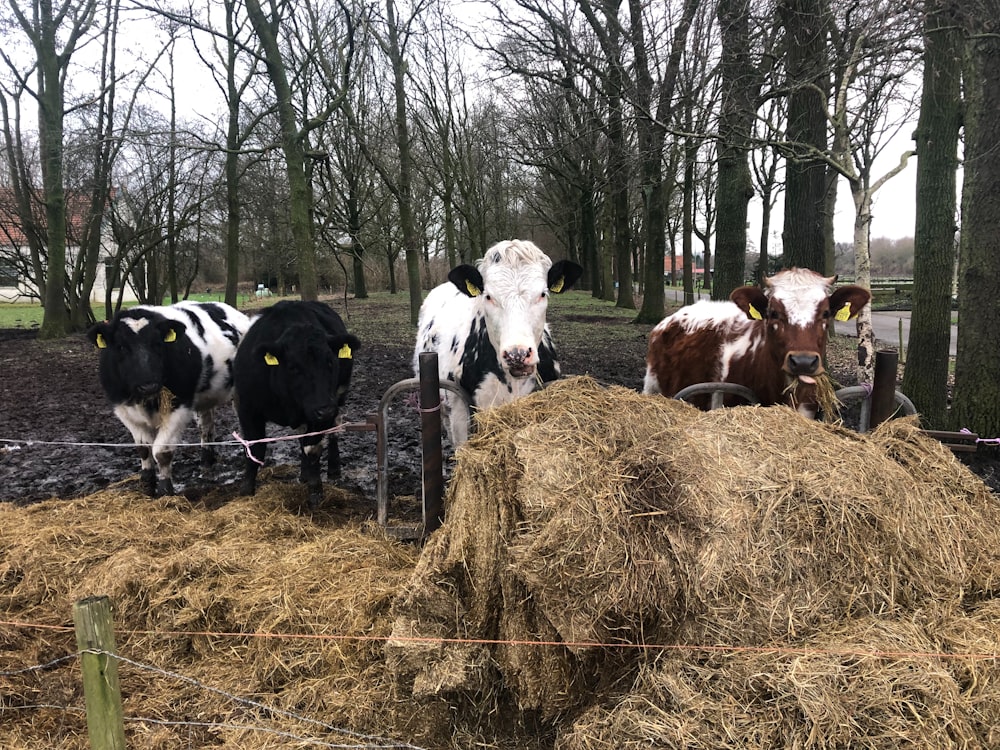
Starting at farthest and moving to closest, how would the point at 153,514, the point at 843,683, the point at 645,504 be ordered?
the point at 153,514, the point at 645,504, the point at 843,683

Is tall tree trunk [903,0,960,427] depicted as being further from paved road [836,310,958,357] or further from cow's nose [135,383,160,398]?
paved road [836,310,958,357]

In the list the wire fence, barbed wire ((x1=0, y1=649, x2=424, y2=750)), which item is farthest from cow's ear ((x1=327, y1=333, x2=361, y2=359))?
barbed wire ((x1=0, y1=649, x2=424, y2=750))

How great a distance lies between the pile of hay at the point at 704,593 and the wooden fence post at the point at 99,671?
1.06m

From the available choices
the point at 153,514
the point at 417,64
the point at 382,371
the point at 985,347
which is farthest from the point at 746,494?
the point at 417,64

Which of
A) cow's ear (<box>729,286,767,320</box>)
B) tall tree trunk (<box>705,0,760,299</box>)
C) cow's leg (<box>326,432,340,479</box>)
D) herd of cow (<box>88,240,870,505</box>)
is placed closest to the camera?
herd of cow (<box>88,240,870,505</box>)

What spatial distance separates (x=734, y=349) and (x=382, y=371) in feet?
25.6

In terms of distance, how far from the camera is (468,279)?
4.44 metres

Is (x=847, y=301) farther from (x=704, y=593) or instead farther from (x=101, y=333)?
(x=101, y=333)

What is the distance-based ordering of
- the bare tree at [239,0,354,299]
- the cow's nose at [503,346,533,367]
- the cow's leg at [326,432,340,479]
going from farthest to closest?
the bare tree at [239,0,354,299] < the cow's leg at [326,432,340,479] < the cow's nose at [503,346,533,367]

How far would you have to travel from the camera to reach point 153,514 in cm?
497

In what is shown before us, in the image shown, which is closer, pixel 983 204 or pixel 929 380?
pixel 983 204

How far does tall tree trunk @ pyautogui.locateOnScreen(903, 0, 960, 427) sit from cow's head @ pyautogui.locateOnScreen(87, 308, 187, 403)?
8.08 m

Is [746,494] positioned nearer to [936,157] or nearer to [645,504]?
[645,504]

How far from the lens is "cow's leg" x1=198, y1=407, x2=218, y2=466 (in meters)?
6.76
